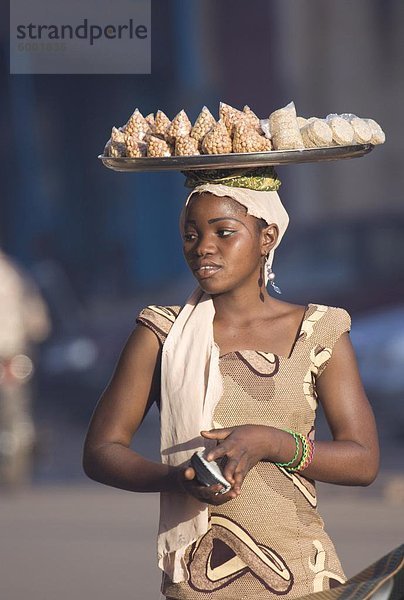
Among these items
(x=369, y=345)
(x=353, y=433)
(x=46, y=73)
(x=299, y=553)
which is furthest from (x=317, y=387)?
(x=46, y=73)

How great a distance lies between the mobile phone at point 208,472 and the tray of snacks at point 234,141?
0.57 m

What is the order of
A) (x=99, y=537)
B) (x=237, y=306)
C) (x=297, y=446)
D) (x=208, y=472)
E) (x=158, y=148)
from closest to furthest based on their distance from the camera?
1. (x=208, y=472)
2. (x=297, y=446)
3. (x=158, y=148)
4. (x=237, y=306)
5. (x=99, y=537)

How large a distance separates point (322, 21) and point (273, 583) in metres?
6.77

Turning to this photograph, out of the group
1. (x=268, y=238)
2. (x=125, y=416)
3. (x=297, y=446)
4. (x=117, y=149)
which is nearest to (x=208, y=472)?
(x=297, y=446)

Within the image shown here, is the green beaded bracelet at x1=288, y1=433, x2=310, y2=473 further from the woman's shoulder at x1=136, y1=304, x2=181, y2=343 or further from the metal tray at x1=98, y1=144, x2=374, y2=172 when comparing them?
the metal tray at x1=98, y1=144, x2=374, y2=172

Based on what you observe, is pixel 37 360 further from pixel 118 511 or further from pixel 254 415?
pixel 254 415

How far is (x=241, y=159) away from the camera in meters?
2.71

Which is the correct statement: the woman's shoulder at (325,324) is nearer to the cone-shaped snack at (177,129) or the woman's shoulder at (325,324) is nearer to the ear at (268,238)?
the ear at (268,238)

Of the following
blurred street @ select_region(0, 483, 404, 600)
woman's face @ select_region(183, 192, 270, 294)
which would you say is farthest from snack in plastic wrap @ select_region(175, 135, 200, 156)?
blurred street @ select_region(0, 483, 404, 600)

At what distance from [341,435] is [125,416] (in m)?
0.40

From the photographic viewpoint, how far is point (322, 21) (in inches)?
355

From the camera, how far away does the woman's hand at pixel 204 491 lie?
2.45 metres

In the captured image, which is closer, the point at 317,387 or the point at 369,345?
the point at 317,387

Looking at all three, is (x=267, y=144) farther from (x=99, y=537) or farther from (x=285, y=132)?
(x=99, y=537)
